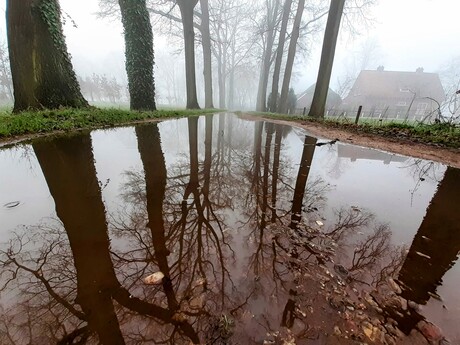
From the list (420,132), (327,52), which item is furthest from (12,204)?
(327,52)

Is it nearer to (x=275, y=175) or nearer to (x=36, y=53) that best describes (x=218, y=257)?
(x=275, y=175)

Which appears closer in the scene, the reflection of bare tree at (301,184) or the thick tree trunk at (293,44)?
the reflection of bare tree at (301,184)

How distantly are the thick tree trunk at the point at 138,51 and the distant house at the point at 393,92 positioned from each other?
1520 inches

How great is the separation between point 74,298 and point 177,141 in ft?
15.6

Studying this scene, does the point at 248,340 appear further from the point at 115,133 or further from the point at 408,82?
the point at 408,82

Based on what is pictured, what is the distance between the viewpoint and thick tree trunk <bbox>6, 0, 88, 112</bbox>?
5918 millimetres

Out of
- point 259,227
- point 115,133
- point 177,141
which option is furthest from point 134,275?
point 115,133

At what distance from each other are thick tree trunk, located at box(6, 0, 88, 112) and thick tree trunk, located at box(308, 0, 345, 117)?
408 inches

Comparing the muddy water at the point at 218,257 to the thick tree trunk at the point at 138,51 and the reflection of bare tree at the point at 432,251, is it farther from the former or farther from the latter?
the thick tree trunk at the point at 138,51

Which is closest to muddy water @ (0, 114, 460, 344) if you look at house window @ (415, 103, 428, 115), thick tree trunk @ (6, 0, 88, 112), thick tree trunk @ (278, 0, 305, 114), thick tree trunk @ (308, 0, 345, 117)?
thick tree trunk @ (6, 0, 88, 112)

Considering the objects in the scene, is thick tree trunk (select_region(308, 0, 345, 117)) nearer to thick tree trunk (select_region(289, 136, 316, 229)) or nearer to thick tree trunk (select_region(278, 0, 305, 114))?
thick tree trunk (select_region(278, 0, 305, 114))

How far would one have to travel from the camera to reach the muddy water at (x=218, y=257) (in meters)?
1.12

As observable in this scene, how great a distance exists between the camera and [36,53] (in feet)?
20.0

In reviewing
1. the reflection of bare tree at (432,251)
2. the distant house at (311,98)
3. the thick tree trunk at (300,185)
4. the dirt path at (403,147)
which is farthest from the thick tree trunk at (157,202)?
the distant house at (311,98)
